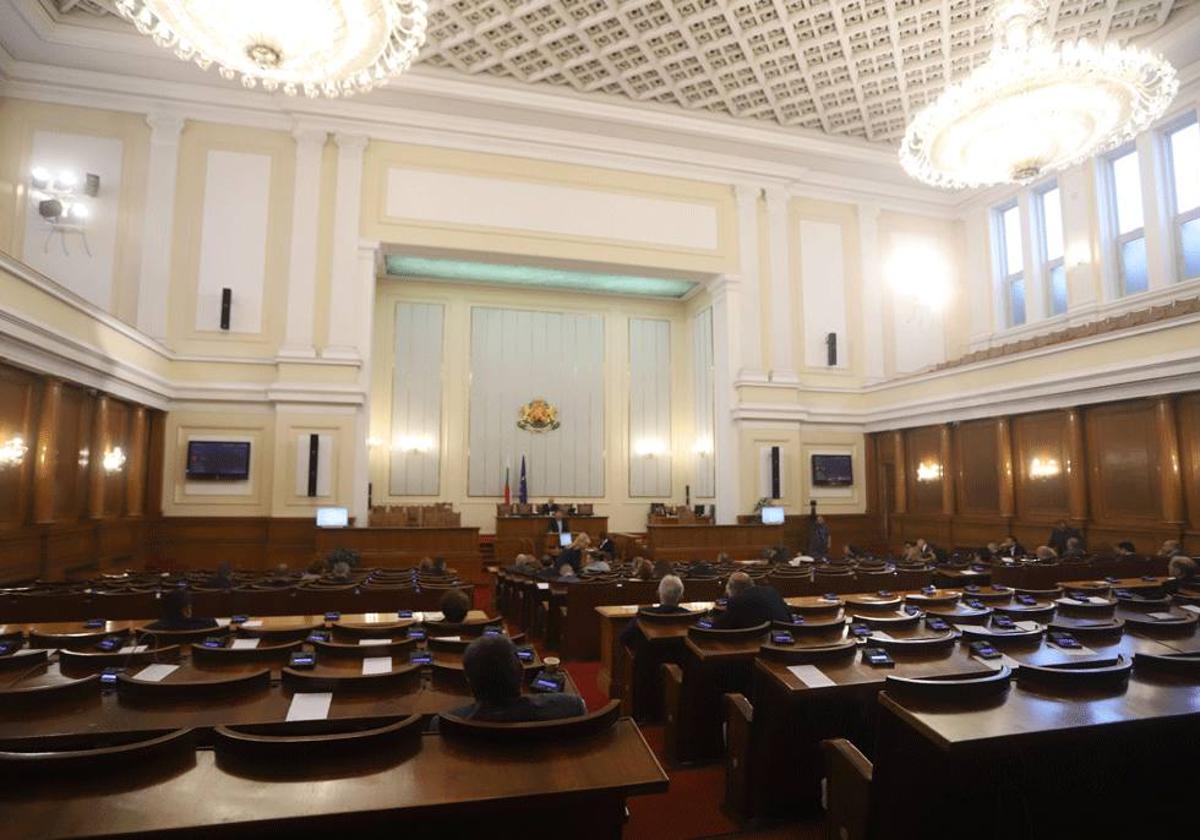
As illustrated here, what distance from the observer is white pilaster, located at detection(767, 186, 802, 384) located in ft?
44.9

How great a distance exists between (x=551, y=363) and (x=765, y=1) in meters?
8.93

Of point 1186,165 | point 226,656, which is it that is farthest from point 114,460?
point 1186,165

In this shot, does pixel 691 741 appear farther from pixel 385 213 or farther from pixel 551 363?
pixel 551 363

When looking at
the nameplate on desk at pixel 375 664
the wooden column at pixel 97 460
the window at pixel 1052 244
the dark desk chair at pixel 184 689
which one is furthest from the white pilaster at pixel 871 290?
the dark desk chair at pixel 184 689

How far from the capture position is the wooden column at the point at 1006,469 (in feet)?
35.0

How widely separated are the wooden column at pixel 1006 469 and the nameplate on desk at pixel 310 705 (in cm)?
1108

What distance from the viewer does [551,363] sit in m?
16.8

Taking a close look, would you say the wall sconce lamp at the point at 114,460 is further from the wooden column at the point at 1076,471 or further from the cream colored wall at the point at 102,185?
the wooden column at the point at 1076,471

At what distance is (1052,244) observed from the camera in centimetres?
1315

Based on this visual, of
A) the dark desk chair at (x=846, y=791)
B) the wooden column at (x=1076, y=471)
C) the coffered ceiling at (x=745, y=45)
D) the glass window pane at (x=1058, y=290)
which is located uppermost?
the coffered ceiling at (x=745, y=45)

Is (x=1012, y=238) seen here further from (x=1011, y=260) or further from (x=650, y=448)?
(x=650, y=448)

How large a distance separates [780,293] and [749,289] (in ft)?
2.40

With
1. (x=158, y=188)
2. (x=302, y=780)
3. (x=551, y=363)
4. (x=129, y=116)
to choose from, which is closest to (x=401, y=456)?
(x=551, y=363)

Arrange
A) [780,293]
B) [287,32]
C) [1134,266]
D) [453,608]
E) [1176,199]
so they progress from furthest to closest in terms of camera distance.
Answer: [780,293] < [1134,266] < [1176,199] < [287,32] < [453,608]
